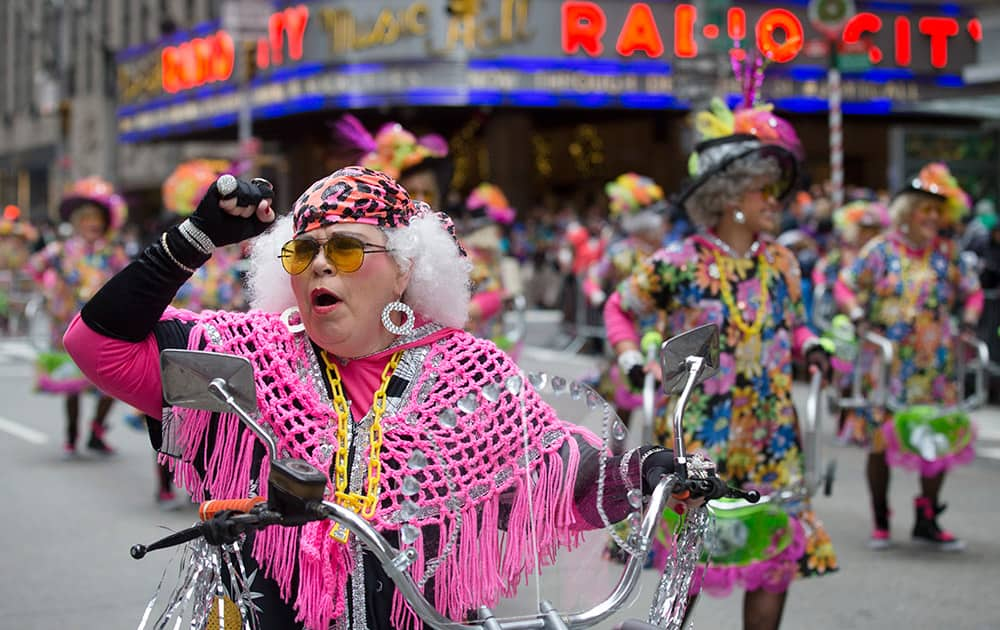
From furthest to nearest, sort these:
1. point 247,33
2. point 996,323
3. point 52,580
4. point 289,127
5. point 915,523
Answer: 1. point 289,127
2. point 247,33
3. point 996,323
4. point 915,523
5. point 52,580

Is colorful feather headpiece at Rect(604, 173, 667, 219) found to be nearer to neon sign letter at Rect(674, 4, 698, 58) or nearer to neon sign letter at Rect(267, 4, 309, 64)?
neon sign letter at Rect(674, 4, 698, 58)

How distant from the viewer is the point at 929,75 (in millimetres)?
27594

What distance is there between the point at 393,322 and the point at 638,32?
897 inches

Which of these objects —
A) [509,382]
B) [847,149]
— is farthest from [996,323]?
[847,149]

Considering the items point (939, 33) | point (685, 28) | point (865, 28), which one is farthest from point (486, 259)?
point (939, 33)

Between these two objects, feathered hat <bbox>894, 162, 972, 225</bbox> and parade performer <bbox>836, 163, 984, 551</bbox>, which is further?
Result: feathered hat <bbox>894, 162, 972, 225</bbox>

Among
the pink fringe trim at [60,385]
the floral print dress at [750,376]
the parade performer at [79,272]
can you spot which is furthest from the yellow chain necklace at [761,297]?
the pink fringe trim at [60,385]

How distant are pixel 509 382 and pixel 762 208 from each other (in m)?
2.52

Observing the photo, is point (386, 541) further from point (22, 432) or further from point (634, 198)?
point (22, 432)

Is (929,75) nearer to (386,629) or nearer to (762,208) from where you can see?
(762,208)

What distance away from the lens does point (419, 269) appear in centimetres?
313

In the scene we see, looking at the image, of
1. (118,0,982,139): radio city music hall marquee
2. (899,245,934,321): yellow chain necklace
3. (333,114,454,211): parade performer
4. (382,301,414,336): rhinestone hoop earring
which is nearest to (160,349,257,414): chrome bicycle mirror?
(382,301,414,336): rhinestone hoop earring

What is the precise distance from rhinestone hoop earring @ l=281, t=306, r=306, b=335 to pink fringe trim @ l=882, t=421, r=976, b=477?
17.0ft

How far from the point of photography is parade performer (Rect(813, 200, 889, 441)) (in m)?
10.9
